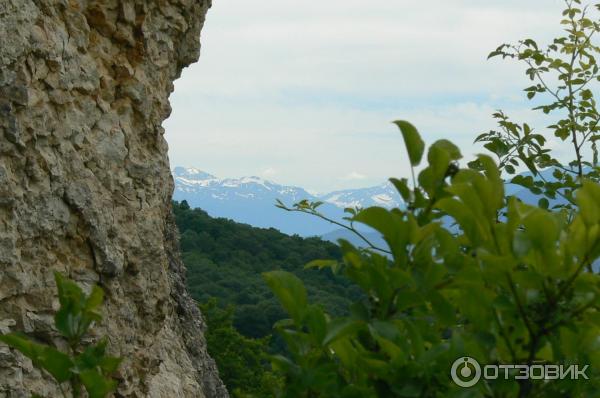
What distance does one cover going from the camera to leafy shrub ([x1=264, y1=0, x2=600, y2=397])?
104 centimetres

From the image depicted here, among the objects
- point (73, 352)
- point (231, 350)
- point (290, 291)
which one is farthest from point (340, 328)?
point (231, 350)

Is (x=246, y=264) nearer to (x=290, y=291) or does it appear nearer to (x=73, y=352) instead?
(x=73, y=352)

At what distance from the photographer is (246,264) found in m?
37.6

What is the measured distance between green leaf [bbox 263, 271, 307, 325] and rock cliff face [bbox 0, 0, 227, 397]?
1810 mm

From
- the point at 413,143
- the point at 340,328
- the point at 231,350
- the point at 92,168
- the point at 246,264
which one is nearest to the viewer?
the point at 340,328

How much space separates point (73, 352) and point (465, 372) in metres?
0.62

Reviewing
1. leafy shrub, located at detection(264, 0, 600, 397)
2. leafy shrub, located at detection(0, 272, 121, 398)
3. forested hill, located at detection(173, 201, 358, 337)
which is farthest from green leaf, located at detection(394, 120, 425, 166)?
forested hill, located at detection(173, 201, 358, 337)

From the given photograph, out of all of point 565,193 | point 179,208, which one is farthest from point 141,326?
point 179,208

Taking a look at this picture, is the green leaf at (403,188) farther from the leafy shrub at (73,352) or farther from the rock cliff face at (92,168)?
the rock cliff face at (92,168)

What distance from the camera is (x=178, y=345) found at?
4.47 metres

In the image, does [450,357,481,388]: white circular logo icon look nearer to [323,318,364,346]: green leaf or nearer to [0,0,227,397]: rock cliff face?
[323,318,364,346]: green leaf

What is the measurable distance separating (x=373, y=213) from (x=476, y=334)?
21 centimetres

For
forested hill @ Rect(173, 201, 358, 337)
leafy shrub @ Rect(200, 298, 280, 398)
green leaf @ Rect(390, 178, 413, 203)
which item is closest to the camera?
green leaf @ Rect(390, 178, 413, 203)

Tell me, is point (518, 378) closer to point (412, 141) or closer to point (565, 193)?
point (412, 141)
